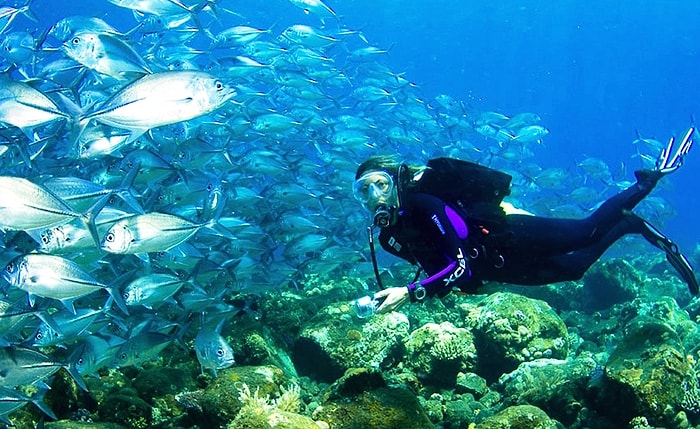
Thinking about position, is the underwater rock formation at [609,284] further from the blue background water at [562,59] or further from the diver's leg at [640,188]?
the blue background water at [562,59]

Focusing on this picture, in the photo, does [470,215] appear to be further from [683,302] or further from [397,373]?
[683,302]

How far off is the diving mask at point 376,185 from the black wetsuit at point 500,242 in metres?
0.18

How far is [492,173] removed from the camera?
4.58m

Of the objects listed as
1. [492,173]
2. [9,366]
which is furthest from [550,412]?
[9,366]

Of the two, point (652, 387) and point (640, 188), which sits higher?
point (640, 188)

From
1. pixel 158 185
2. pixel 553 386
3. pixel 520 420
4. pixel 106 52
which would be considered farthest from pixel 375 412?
pixel 158 185

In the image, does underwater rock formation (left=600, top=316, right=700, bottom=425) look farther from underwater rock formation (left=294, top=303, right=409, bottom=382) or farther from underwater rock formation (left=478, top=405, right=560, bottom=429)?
underwater rock formation (left=294, top=303, right=409, bottom=382)

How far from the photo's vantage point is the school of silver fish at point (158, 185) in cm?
346

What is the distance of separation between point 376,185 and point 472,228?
0.97m

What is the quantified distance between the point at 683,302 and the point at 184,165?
33.3 ft

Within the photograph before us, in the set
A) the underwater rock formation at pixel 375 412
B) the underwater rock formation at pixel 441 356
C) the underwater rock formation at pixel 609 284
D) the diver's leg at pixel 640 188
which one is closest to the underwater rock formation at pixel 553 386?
the underwater rock formation at pixel 441 356

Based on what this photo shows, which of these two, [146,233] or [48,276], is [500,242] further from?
[48,276]

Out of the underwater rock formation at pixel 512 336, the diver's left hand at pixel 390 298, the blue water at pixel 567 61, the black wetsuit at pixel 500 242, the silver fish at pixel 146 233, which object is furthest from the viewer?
the blue water at pixel 567 61

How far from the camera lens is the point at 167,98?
316 cm
